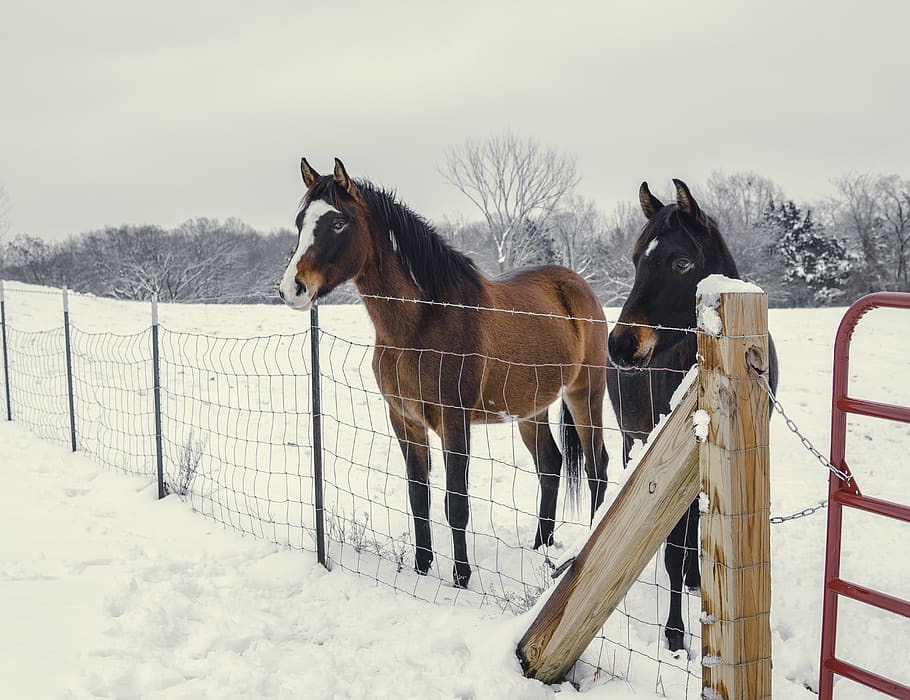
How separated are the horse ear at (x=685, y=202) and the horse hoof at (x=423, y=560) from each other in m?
2.30

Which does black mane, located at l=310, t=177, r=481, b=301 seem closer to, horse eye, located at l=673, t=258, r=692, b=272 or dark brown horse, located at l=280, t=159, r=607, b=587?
dark brown horse, located at l=280, t=159, r=607, b=587

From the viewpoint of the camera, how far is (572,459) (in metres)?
4.76

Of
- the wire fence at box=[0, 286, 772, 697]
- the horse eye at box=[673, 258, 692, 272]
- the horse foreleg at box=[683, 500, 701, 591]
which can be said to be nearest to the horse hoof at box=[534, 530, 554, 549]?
the wire fence at box=[0, 286, 772, 697]

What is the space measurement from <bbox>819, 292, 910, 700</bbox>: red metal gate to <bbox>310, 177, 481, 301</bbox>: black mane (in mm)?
2284

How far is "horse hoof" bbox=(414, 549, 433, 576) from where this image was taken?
3.66 meters

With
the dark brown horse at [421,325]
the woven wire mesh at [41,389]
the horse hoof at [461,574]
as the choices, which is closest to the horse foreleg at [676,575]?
the dark brown horse at [421,325]

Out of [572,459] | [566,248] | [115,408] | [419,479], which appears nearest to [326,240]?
[419,479]

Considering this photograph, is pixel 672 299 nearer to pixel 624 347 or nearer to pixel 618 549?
pixel 624 347

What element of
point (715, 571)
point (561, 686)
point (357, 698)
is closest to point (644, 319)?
point (715, 571)

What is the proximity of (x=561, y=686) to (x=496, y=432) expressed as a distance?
232 inches

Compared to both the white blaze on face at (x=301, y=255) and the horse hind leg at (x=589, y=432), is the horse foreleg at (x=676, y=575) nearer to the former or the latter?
the horse hind leg at (x=589, y=432)

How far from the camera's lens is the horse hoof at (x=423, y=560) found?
144 inches

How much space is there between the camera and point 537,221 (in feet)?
81.4

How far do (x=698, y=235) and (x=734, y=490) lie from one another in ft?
5.57
